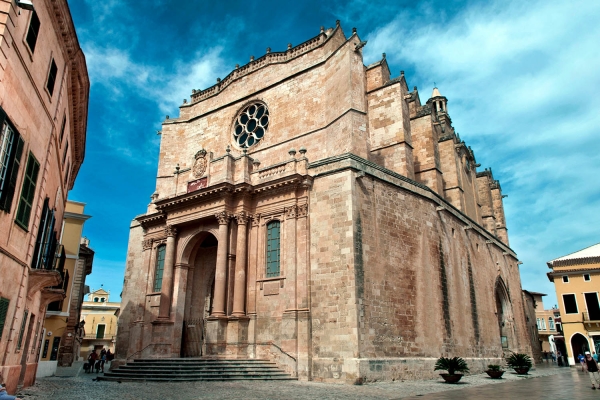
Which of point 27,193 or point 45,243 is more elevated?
point 27,193

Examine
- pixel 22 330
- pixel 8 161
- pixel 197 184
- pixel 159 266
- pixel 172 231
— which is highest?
pixel 197 184

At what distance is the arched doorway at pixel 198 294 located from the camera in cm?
1773

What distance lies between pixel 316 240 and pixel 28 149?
8.97 m

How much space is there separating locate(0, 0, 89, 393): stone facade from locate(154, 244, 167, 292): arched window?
6.57 meters

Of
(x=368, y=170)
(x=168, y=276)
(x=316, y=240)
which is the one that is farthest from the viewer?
(x=168, y=276)

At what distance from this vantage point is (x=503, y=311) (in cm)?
2505

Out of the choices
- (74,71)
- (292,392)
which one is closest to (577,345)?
(292,392)

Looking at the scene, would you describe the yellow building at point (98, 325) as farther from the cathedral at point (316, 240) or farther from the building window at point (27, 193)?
the building window at point (27, 193)

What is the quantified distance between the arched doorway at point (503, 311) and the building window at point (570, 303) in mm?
7891

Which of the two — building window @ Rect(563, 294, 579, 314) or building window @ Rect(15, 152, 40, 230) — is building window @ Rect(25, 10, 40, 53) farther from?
building window @ Rect(563, 294, 579, 314)

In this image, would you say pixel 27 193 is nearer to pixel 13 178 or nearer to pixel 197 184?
pixel 13 178

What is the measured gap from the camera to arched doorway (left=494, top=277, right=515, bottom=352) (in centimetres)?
2418

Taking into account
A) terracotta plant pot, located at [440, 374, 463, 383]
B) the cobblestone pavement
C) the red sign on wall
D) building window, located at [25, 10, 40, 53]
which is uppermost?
the red sign on wall

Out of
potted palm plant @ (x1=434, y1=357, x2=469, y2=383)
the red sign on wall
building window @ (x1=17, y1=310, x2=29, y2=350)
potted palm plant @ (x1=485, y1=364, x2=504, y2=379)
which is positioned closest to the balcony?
potted palm plant @ (x1=485, y1=364, x2=504, y2=379)
